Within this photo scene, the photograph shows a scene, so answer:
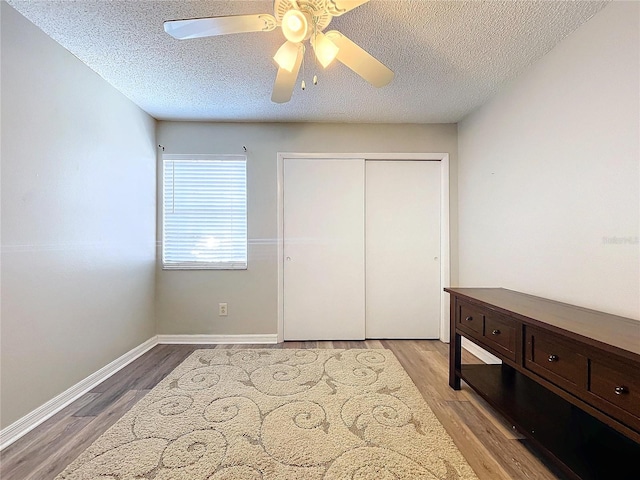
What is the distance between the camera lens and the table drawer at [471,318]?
178 centimetres

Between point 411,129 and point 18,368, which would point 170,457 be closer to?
point 18,368

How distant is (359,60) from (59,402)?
269 cm

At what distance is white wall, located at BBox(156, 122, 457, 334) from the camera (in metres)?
2.94

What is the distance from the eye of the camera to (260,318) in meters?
2.96

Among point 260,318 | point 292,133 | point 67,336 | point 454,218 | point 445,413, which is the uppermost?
point 292,133

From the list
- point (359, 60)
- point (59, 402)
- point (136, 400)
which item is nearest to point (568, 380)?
point (359, 60)

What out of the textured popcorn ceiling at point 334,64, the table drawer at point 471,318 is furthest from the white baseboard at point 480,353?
the textured popcorn ceiling at point 334,64

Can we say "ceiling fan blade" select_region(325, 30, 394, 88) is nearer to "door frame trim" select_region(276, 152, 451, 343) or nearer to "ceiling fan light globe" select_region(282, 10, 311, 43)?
"ceiling fan light globe" select_region(282, 10, 311, 43)

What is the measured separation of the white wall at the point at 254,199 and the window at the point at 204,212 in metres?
0.08

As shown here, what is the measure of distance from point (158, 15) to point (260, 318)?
250cm

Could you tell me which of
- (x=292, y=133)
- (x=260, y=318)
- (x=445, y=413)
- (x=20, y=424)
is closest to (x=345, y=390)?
(x=445, y=413)

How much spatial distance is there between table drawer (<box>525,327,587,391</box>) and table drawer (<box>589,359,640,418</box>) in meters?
0.04

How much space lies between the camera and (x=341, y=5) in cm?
114

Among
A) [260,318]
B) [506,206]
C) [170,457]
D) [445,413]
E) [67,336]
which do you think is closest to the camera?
[170,457]
